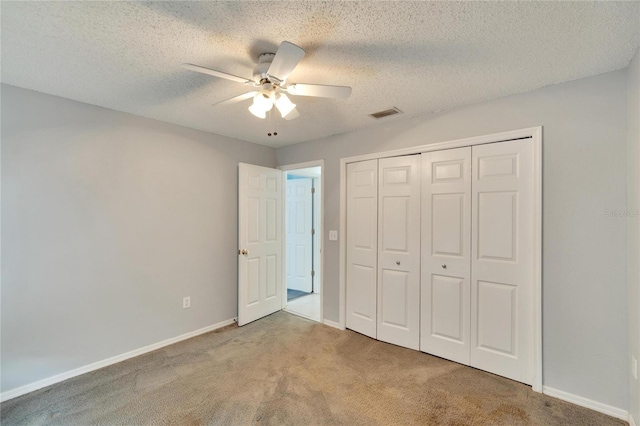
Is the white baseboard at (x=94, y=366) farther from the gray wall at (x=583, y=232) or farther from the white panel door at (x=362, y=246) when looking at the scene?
the gray wall at (x=583, y=232)

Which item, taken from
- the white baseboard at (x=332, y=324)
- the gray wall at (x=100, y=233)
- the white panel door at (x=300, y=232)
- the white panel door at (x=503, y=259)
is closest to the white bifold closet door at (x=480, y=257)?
the white panel door at (x=503, y=259)

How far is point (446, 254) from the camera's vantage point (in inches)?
104

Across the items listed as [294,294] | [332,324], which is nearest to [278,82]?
[332,324]

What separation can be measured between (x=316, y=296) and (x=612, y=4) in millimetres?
4397

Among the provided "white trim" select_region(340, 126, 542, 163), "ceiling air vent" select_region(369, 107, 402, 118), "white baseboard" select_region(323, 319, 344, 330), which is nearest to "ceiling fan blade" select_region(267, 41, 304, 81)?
"ceiling air vent" select_region(369, 107, 402, 118)

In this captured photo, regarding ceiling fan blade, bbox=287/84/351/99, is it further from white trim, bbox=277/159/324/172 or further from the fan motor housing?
white trim, bbox=277/159/324/172

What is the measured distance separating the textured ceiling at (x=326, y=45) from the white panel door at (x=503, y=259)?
587 millimetres

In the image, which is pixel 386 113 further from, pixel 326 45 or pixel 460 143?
pixel 326 45

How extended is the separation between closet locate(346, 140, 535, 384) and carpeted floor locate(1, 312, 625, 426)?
0.82 feet

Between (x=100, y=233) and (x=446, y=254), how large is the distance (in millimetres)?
3147

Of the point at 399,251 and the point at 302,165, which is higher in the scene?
the point at 302,165

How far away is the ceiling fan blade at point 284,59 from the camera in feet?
4.50

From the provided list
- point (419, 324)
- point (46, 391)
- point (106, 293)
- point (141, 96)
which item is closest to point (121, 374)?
point (46, 391)

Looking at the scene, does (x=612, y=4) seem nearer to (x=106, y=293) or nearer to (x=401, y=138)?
(x=401, y=138)
